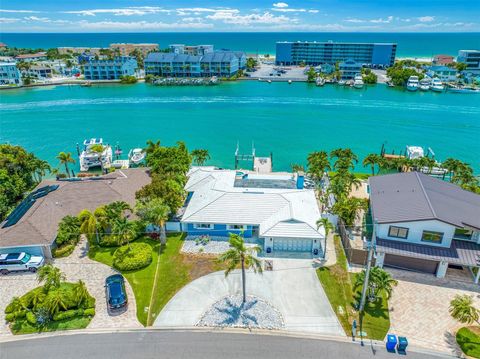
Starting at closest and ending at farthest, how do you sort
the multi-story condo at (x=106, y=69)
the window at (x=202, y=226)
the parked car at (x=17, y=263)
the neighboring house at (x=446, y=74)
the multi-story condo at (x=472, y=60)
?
the parked car at (x=17, y=263)
the window at (x=202, y=226)
the neighboring house at (x=446, y=74)
the multi-story condo at (x=106, y=69)
the multi-story condo at (x=472, y=60)

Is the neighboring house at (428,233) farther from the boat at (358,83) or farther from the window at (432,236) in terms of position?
the boat at (358,83)

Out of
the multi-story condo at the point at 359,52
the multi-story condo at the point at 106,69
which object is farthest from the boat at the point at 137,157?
the multi-story condo at the point at 359,52

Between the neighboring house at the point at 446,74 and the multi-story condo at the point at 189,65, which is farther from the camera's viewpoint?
the multi-story condo at the point at 189,65

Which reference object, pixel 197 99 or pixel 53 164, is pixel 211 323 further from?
pixel 197 99

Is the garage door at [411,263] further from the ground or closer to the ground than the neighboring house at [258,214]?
closer to the ground

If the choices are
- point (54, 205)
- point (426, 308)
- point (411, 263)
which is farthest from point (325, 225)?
point (54, 205)

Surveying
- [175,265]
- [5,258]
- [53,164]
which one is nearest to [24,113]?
[53,164]
